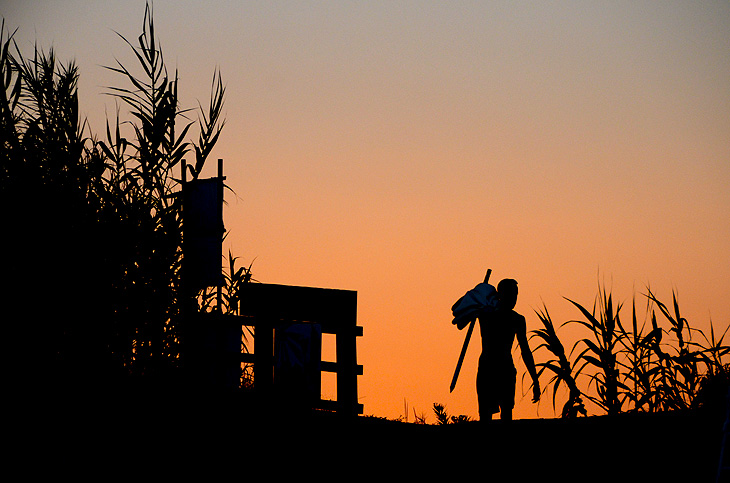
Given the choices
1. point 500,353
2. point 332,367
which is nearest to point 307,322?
point 332,367

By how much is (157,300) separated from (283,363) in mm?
1595

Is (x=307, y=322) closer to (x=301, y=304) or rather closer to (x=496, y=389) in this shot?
(x=301, y=304)

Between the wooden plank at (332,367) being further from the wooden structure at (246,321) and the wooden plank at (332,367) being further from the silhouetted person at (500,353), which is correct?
the silhouetted person at (500,353)

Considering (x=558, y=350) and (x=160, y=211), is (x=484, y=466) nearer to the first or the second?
(x=558, y=350)

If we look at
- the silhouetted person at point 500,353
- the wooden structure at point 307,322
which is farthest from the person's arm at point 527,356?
the wooden structure at point 307,322

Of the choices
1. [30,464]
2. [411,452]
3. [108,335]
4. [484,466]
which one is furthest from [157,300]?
[484,466]

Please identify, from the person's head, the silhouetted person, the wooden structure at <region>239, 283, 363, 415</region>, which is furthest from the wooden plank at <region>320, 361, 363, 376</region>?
the person's head

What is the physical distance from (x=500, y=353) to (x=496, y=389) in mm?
321

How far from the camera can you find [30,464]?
616cm

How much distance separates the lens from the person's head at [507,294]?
24.6 feet

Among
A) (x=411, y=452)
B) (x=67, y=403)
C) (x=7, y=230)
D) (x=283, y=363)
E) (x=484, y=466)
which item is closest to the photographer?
(x=484, y=466)

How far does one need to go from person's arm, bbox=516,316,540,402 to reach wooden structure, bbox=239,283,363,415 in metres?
2.06

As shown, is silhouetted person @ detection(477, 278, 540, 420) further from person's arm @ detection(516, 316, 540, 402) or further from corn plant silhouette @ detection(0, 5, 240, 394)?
corn plant silhouette @ detection(0, 5, 240, 394)

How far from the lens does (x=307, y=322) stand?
917cm
